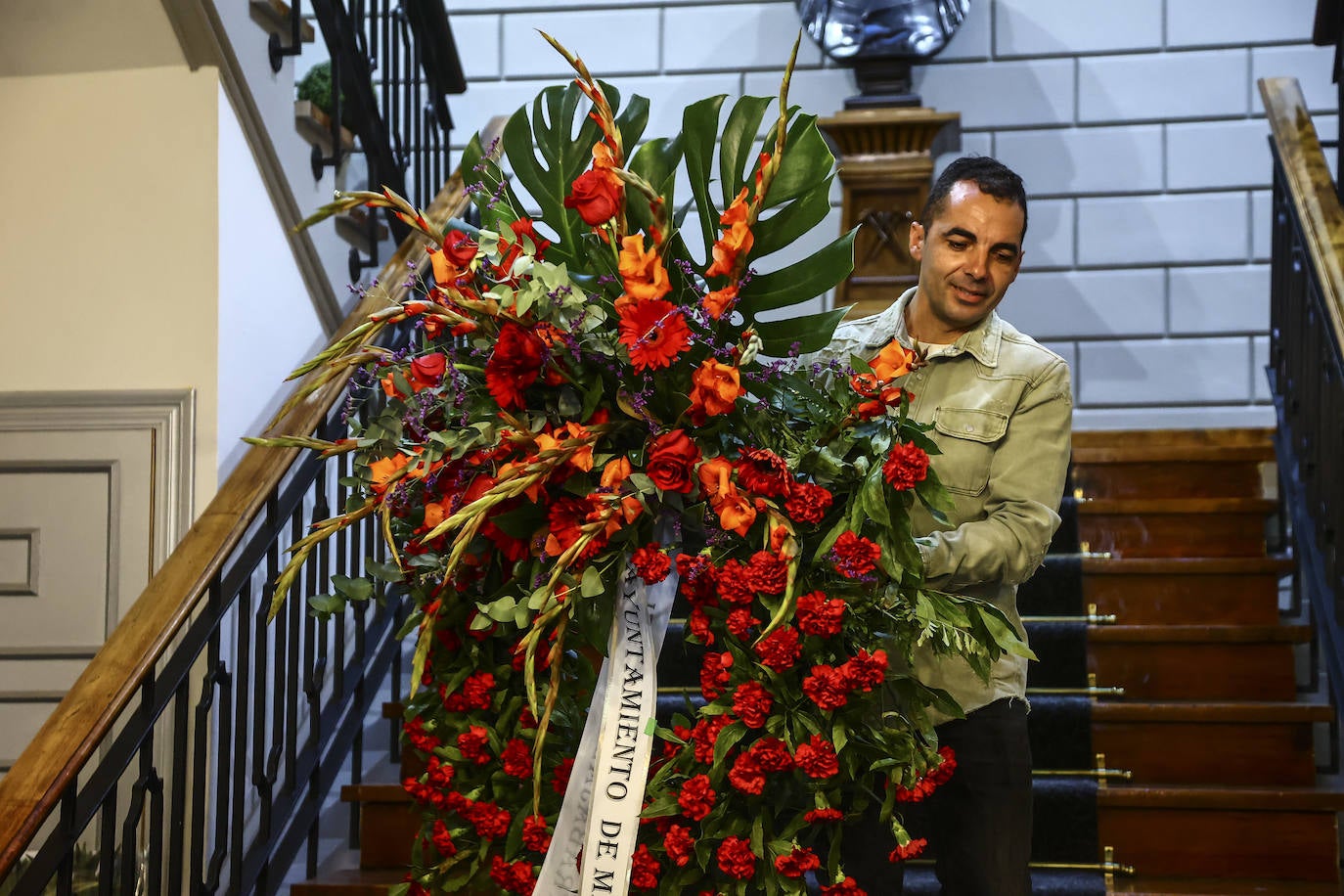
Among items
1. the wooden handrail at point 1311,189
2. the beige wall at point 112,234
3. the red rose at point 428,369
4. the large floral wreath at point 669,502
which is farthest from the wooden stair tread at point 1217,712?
the beige wall at point 112,234

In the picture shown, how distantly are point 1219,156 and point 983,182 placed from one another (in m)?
3.27

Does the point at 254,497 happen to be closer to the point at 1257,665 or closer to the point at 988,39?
the point at 1257,665

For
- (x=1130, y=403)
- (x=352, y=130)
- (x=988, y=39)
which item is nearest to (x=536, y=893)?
(x=352, y=130)

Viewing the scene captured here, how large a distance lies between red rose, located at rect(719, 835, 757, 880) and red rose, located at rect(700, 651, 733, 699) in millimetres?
132

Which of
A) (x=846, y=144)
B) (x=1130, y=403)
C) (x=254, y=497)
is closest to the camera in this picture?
(x=254, y=497)

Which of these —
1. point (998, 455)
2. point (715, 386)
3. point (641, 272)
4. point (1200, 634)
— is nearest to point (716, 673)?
point (715, 386)

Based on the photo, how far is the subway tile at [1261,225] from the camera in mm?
4258

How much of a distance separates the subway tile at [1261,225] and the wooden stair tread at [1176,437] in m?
0.85

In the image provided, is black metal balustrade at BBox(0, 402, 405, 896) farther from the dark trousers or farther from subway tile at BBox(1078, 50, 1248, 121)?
subway tile at BBox(1078, 50, 1248, 121)

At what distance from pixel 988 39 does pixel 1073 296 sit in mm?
957

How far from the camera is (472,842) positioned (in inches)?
51.1

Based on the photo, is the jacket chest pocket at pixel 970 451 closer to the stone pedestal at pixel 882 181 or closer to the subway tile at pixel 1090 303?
the stone pedestal at pixel 882 181

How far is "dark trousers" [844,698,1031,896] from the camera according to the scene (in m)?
1.43

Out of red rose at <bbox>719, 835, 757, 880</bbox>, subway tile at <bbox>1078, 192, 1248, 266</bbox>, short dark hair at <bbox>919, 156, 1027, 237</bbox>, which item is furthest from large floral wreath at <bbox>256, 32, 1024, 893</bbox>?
subway tile at <bbox>1078, 192, 1248, 266</bbox>
